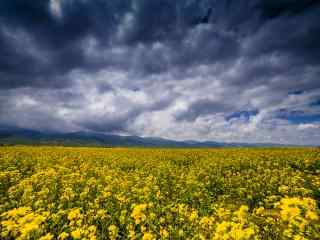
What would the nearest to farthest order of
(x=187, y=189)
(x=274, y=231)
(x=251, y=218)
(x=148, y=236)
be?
(x=148, y=236) → (x=274, y=231) → (x=251, y=218) → (x=187, y=189)

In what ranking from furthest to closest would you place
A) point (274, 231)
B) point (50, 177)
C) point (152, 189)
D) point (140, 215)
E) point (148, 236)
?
point (50, 177), point (152, 189), point (140, 215), point (274, 231), point (148, 236)

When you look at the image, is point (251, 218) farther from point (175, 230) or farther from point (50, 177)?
point (50, 177)

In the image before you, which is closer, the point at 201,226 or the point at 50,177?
the point at 201,226

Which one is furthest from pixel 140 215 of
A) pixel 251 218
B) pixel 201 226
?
pixel 251 218

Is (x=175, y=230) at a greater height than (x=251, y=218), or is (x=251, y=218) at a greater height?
(x=251, y=218)

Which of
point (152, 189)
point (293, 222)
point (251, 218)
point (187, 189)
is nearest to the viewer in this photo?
point (293, 222)

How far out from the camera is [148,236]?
424cm

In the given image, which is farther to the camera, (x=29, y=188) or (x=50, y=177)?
(x=50, y=177)

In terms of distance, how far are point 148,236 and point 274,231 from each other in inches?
115

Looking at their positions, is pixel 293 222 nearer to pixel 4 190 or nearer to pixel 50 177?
pixel 50 177

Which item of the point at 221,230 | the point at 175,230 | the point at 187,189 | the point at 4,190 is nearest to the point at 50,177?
the point at 4,190

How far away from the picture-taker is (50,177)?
991 centimetres

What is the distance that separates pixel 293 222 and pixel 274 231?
881 millimetres

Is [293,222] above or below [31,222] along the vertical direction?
above
